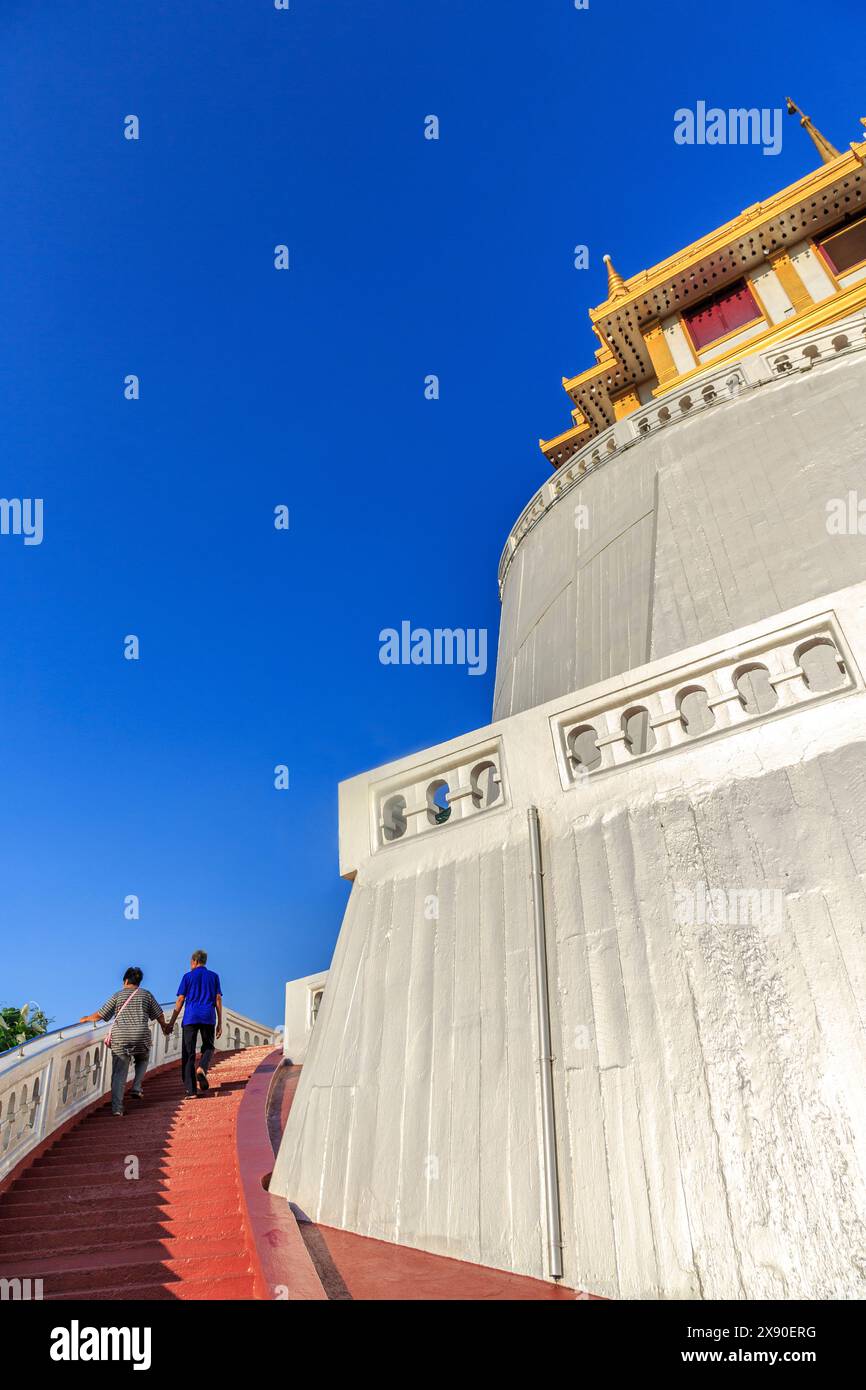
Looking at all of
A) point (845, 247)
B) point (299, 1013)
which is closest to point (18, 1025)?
point (299, 1013)

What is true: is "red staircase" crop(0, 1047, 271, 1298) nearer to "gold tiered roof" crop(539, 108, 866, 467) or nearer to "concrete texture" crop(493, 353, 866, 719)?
"concrete texture" crop(493, 353, 866, 719)

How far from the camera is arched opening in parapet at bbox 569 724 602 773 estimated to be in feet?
14.2

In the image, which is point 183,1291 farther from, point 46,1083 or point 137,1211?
point 46,1083

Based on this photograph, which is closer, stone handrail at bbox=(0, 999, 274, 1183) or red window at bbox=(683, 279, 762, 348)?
stone handrail at bbox=(0, 999, 274, 1183)

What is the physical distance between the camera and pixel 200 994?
708cm

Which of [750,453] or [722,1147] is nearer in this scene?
[722,1147]

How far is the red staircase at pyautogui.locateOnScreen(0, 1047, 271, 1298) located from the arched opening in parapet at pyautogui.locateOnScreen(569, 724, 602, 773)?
3009mm

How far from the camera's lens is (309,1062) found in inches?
174

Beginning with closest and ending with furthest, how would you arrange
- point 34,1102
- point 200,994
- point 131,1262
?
point 131,1262 → point 34,1102 → point 200,994

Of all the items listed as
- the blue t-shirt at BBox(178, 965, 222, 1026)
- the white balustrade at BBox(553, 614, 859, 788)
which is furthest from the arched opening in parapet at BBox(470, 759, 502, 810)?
the blue t-shirt at BBox(178, 965, 222, 1026)

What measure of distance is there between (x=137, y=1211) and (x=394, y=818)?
9.04 ft
